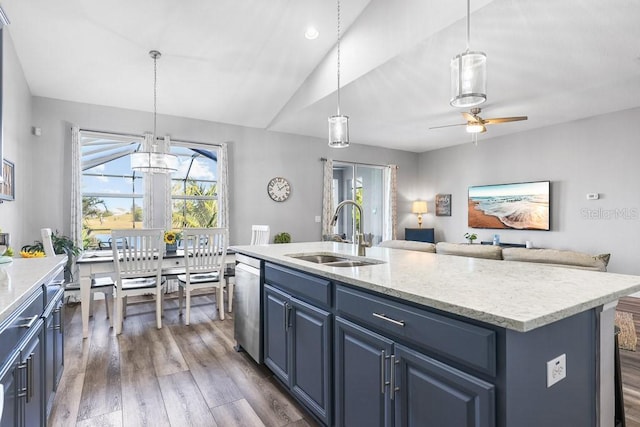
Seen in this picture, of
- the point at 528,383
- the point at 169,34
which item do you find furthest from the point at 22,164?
the point at 528,383

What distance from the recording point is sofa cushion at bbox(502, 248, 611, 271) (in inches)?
109

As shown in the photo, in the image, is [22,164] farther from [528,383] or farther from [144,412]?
[528,383]

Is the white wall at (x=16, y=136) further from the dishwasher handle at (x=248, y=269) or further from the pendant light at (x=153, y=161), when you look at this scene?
the dishwasher handle at (x=248, y=269)

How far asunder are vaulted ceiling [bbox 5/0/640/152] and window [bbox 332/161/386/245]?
1.96 metres

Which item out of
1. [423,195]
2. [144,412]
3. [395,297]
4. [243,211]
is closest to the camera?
[395,297]

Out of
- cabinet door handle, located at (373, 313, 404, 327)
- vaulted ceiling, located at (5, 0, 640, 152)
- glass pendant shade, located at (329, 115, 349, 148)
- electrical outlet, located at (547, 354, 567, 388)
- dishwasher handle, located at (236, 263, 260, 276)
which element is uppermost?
vaulted ceiling, located at (5, 0, 640, 152)

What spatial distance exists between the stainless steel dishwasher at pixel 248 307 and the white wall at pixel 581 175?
17.5 feet

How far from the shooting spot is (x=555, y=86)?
164 inches

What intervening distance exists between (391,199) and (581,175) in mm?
3407

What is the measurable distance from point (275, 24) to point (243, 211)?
306 cm

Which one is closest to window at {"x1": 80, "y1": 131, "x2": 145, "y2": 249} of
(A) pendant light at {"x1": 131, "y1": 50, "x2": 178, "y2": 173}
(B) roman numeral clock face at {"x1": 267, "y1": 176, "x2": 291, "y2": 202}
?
(A) pendant light at {"x1": 131, "y1": 50, "x2": 178, "y2": 173}

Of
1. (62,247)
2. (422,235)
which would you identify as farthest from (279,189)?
(422,235)

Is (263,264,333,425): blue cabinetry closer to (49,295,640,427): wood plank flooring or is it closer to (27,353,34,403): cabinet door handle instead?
(49,295,640,427): wood plank flooring

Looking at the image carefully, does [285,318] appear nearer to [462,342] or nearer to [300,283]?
[300,283]
